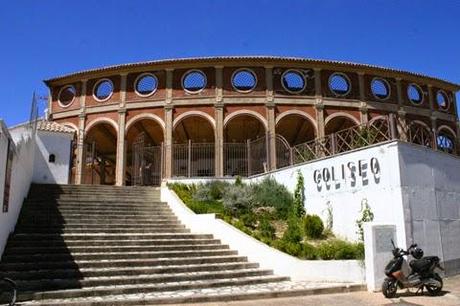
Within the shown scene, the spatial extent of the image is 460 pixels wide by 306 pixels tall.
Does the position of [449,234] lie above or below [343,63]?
below

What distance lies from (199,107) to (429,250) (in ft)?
59.1

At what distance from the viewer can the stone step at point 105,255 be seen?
946 cm

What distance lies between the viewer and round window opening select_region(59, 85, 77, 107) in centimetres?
2876

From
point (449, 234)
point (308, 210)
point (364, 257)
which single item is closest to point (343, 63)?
point (308, 210)

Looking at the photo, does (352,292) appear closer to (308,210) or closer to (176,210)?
(308,210)

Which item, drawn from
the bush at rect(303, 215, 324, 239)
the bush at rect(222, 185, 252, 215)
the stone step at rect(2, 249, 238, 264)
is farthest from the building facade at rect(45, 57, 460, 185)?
the stone step at rect(2, 249, 238, 264)

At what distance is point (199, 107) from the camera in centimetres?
2666

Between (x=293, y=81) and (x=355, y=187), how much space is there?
1648cm

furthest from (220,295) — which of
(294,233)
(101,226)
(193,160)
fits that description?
(193,160)

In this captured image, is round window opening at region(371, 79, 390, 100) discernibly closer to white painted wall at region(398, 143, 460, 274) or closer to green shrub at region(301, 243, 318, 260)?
white painted wall at region(398, 143, 460, 274)

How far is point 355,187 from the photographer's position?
1171cm

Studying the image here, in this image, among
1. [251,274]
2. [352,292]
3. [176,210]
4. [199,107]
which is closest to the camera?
[352,292]

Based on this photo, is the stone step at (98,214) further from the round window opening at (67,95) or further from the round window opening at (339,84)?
the round window opening at (67,95)

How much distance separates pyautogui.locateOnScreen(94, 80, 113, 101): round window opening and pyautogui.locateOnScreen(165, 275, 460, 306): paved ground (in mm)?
21947
